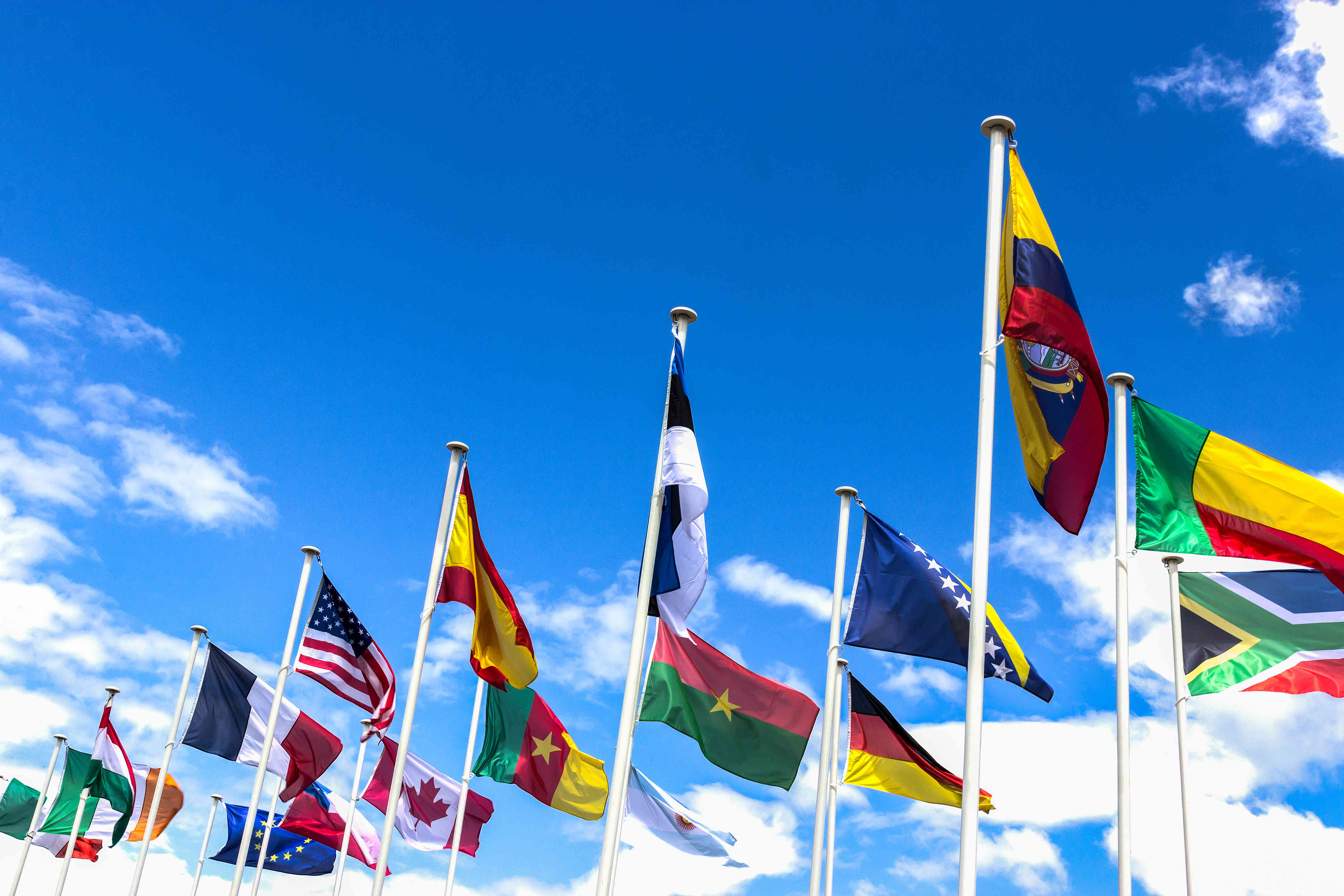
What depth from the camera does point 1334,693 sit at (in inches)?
561

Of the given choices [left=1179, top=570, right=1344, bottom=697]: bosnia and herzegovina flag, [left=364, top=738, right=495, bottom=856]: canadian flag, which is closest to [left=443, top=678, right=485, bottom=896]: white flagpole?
[left=364, top=738, right=495, bottom=856]: canadian flag

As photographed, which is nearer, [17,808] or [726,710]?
[726,710]

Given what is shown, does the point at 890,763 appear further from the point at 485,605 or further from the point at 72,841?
the point at 72,841

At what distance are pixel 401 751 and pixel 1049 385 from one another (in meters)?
10.5

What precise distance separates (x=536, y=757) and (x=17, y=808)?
21091 mm

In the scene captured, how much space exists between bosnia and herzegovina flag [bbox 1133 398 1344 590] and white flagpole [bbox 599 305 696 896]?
588 centimetres

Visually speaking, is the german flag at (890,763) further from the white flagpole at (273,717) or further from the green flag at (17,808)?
the green flag at (17,808)

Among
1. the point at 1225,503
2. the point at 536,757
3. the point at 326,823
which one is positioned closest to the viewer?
the point at 1225,503

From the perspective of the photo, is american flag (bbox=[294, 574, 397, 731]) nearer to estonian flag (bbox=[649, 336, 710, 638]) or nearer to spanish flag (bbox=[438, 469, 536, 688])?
spanish flag (bbox=[438, 469, 536, 688])

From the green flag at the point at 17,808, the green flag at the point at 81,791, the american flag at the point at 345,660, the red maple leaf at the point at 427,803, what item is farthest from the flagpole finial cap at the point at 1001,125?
the green flag at the point at 17,808

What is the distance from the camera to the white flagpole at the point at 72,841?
2850cm

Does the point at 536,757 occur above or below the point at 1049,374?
below

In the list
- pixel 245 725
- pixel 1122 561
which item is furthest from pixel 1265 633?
pixel 245 725

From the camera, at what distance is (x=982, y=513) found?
10.2m
